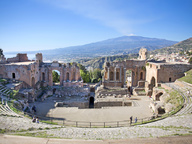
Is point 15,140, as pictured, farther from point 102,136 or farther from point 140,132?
point 140,132

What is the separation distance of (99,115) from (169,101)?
34.4ft

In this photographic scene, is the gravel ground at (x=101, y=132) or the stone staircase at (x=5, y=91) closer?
the gravel ground at (x=101, y=132)

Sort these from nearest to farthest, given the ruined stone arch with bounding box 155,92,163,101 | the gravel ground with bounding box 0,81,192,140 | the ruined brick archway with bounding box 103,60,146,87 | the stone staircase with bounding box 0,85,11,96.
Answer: the gravel ground with bounding box 0,81,192,140 < the stone staircase with bounding box 0,85,11,96 < the ruined stone arch with bounding box 155,92,163,101 < the ruined brick archway with bounding box 103,60,146,87

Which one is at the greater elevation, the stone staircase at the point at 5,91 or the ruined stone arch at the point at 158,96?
the stone staircase at the point at 5,91

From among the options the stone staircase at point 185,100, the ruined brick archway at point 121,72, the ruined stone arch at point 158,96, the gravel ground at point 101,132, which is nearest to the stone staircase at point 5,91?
the gravel ground at point 101,132

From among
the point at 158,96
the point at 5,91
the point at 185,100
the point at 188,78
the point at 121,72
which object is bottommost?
the point at 158,96

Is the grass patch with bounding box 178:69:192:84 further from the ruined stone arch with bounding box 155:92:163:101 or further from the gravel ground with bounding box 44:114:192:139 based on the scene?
the gravel ground with bounding box 44:114:192:139

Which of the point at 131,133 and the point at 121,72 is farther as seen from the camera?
the point at 121,72

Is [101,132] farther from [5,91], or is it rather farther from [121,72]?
[121,72]

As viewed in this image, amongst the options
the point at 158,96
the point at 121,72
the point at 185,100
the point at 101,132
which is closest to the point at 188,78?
the point at 158,96

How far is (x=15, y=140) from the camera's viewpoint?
33.2ft

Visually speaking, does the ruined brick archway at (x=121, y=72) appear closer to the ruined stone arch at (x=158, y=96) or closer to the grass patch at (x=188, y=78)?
the ruined stone arch at (x=158, y=96)

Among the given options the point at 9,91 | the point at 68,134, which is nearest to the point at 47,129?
the point at 68,134

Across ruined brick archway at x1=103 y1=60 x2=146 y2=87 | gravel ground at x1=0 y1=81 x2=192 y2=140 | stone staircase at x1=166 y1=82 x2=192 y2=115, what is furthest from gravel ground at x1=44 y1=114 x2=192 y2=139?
ruined brick archway at x1=103 y1=60 x2=146 y2=87
